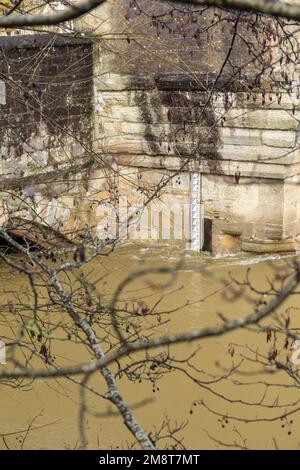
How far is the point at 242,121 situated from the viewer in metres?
9.45

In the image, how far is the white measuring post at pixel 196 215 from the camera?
396 inches

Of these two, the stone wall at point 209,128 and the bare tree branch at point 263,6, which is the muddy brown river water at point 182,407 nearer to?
the stone wall at point 209,128

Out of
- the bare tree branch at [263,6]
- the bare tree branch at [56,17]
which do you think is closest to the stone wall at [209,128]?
the bare tree branch at [56,17]

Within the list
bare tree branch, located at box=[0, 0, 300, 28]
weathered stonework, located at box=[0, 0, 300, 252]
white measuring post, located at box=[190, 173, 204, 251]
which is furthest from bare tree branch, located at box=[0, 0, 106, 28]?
white measuring post, located at box=[190, 173, 204, 251]

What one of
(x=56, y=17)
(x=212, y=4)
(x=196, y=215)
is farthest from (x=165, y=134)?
(x=212, y=4)

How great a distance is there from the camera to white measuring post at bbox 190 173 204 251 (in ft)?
33.0

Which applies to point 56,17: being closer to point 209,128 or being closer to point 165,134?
point 209,128

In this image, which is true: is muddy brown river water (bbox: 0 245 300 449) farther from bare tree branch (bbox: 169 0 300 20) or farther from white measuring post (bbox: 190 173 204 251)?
bare tree branch (bbox: 169 0 300 20)

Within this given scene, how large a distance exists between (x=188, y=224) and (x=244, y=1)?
8423 mm

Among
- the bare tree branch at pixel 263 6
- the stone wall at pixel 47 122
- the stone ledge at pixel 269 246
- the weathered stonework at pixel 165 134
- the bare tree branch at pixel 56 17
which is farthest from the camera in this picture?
the stone ledge at pixel 269 246

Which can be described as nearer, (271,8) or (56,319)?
(271,8)
